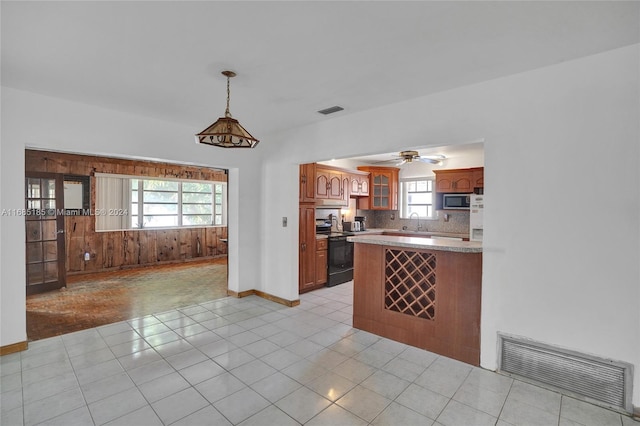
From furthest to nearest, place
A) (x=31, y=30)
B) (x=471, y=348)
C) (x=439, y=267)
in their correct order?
(x=439, y=267)
(x=471, y=348)
(x=31, y=30)

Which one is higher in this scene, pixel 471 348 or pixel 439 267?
pixel 439 267

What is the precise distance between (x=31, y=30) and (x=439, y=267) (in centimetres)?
383

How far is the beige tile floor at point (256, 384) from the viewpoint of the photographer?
2.18m

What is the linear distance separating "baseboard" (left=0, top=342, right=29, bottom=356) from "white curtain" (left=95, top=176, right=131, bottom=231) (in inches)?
172

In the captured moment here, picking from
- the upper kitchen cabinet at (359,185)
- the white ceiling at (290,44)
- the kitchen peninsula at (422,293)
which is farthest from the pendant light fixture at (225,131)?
the upper kitchen cabinet at (359,185)

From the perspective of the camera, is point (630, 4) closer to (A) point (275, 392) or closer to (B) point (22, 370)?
(A) point (275, 392)

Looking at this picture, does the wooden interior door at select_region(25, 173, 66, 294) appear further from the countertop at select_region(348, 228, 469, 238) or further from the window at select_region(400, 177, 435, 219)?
the window at select_region(400, 177, 435, 219)

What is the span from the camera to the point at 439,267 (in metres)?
3.20

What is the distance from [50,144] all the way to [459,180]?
6677 mm

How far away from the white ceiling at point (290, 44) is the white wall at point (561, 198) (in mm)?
214

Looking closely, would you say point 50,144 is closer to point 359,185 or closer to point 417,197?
point 359,185

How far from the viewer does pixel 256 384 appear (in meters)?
2.58

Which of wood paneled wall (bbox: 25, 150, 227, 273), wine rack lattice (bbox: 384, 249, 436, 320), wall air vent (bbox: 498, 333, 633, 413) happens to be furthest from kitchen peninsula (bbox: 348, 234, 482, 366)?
wood paneled wall (bbox: 25, 150, 227, 273)

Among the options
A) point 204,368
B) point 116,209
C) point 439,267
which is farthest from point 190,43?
point 116,209
